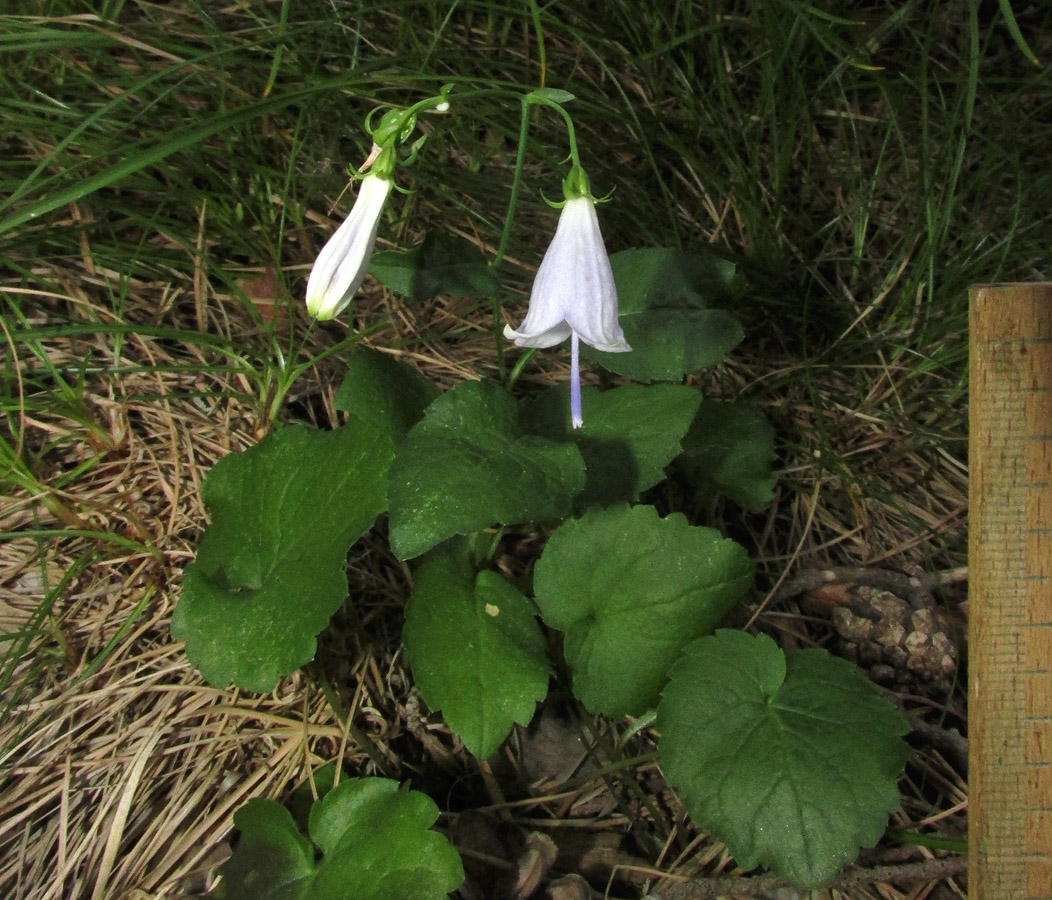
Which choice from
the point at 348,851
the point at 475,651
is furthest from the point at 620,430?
the point at 348,851

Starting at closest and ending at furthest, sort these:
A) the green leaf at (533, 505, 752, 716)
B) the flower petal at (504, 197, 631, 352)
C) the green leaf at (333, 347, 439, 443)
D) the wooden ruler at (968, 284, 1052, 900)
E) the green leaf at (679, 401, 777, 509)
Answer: the flower petal at (504, 197, 631, 352), the wooden ruler at (968, 284, 1052, 900), the green leaf at (533, 505, 752, 716), the green leaf at (333, 347, 439, 443), the green leaf at (679, 401, 777, 509)

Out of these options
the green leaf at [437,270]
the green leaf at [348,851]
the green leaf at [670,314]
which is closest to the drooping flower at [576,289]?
the green leaf at [437,270]

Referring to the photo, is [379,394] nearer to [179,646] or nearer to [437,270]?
[437,270]

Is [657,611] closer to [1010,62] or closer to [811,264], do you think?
[811,264]

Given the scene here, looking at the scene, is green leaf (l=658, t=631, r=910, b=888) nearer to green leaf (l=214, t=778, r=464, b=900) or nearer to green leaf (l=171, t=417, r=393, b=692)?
green leaf (l=214, t=778, r=464, b=900)

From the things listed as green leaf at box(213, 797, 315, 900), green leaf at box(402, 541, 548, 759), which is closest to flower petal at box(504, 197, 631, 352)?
green leaf at box(402, 541, 548, 759)
